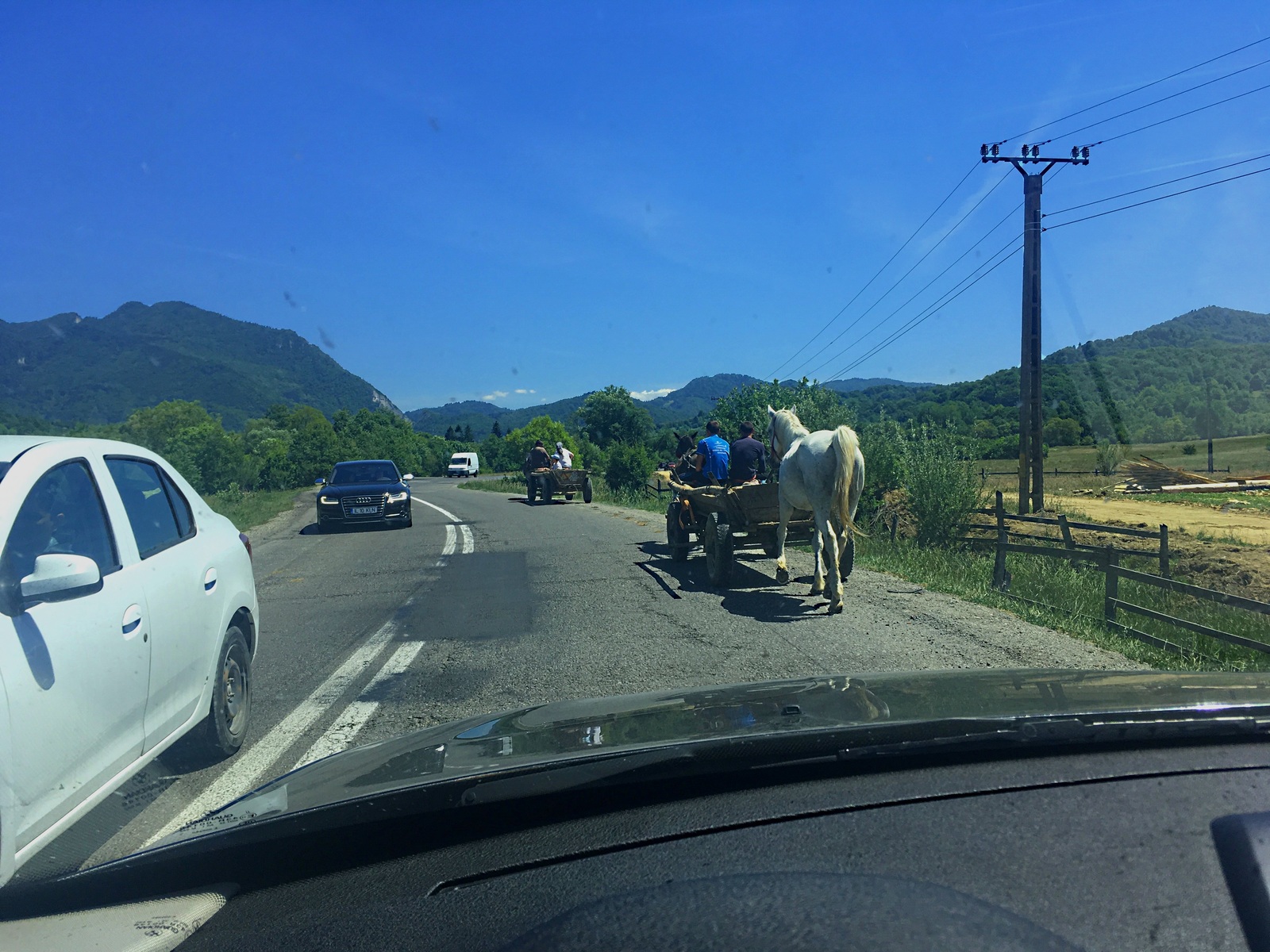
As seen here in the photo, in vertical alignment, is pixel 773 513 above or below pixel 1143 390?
below

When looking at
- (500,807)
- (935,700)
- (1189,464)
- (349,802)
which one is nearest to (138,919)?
(349,802)

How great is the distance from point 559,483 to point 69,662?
26.8m

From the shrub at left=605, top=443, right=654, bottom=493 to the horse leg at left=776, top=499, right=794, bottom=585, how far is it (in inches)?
1081

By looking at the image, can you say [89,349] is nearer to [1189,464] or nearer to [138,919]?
[1189,464]

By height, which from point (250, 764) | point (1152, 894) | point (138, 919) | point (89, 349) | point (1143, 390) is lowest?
point (250, 764)

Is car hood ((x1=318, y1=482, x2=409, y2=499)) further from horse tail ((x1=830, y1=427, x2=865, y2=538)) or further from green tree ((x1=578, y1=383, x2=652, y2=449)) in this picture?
green tree ((x1=578, y1=383, x2=652, y2=449))

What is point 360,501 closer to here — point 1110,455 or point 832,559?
point 832,559

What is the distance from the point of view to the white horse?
8.98 meters

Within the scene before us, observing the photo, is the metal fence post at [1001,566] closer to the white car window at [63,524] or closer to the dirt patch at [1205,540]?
the dirt patch at [1205,540]

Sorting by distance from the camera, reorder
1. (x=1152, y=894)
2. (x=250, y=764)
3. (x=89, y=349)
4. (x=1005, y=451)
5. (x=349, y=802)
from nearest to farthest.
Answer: (x=1152, y=894) → (x=349, y=802) → (x=250, y=764) → (x=1005, y=451) → (x=89, y=349)

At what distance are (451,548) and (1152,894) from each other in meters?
14.7

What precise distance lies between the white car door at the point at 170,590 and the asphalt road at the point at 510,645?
1.74ft

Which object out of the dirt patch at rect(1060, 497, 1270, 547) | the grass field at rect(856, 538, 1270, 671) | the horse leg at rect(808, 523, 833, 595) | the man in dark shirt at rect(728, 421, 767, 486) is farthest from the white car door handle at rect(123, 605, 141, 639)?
the dirt patch at rect(1060, 497, 1270, 547)

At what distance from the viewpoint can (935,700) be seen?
9.05 feet
